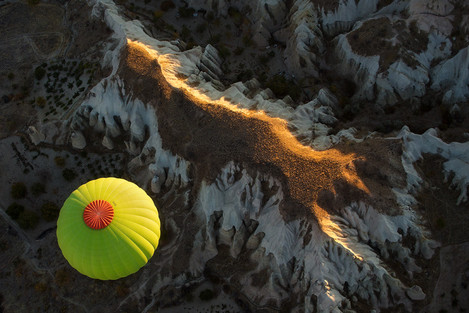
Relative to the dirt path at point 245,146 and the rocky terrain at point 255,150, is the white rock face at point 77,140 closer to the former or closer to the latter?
the rocky terrain at point 255,150

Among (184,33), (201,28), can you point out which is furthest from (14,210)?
(201,28)

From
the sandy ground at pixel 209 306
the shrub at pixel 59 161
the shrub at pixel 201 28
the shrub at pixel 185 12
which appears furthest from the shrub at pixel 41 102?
the sandy ground at pixel 209 306

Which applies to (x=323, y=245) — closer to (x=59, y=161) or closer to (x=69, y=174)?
(x=69, y=174)

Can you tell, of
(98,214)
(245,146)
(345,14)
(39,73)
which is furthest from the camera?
(39,73)

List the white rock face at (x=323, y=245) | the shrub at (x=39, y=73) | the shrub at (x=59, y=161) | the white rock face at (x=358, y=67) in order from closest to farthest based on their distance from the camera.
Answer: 1. the white rock face at (x=323, y=245)
2. the white rock face at (x=358, y=67)
3. the shrub at (x=59, y=161)
4. the shrub at (x=39, y=73)

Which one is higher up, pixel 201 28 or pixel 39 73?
pixel 201 28

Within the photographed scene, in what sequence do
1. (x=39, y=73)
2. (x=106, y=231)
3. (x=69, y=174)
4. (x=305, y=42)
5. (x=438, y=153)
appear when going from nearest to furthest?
(x=106, y=231), (x=438, y=153), (x=69, y=174), (x=305, y=42), (x=39, y=73)

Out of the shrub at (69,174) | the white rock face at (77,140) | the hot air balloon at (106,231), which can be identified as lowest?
the shrub at (69,174)

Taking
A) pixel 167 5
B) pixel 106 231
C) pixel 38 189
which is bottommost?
pixel 38 189
